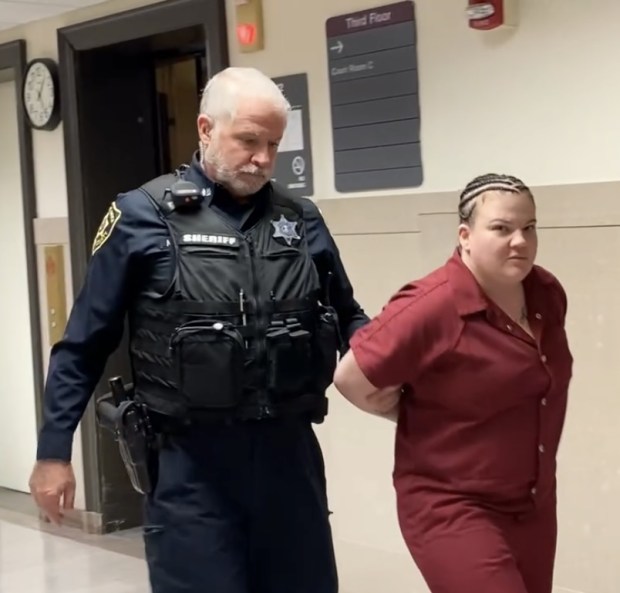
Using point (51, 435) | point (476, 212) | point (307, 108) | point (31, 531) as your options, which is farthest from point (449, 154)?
point (31, 531)

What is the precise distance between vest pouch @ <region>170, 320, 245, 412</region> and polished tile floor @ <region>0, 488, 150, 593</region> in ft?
6.92

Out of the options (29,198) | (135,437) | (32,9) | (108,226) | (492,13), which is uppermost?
(32,9)

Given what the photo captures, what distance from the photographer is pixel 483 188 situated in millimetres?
2117

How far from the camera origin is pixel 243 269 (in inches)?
87.4

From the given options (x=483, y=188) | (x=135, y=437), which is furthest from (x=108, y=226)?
(x=483, y=188)

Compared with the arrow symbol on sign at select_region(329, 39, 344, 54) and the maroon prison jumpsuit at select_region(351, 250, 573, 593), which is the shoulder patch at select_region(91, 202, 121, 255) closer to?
the maroon prison jumpsuit at select_region(351, 250, 573, 593)

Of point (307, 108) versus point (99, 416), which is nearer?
point (99, 416)

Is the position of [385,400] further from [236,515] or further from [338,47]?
[338,47]

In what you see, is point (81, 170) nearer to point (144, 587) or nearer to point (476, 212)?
point (144, 587)

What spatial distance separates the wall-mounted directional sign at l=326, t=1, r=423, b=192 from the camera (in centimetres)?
345

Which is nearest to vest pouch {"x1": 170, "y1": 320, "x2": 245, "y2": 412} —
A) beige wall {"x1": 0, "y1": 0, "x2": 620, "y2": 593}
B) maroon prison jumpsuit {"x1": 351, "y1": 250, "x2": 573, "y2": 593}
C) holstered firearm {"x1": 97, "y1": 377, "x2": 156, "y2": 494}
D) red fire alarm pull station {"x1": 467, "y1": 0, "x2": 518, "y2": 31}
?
holstered firearm {"x1": 97, "y1": 377, "x2": 156, "y2": 494}

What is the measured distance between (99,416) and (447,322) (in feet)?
2.65

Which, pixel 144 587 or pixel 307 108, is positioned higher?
pixel 307 108

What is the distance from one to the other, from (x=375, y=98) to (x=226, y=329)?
159 cm
